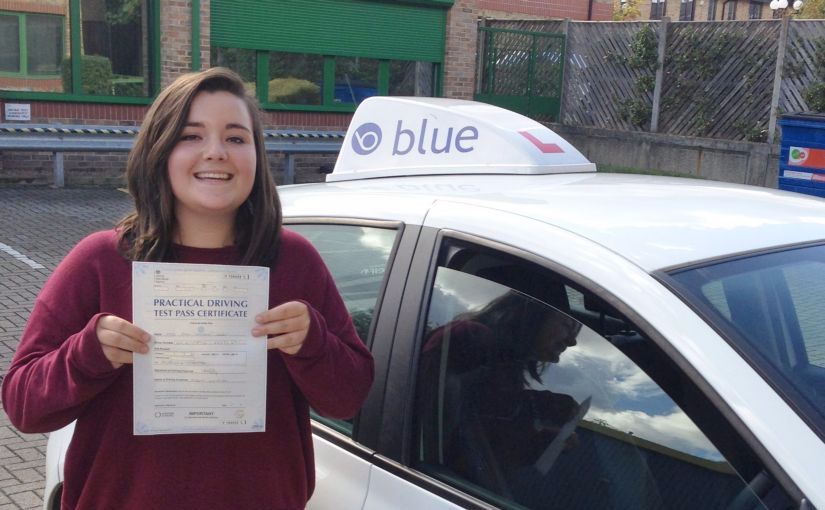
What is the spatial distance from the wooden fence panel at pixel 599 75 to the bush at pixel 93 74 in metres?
8.73

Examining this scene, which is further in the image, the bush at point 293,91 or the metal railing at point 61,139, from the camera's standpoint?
the bush at point 293,91

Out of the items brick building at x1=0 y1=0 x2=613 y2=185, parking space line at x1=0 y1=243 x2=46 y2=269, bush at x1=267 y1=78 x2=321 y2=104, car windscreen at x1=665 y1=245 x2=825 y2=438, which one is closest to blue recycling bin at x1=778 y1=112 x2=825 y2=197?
brick building at x1=0 y1=0 x2=613 y2=185

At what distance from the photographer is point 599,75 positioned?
17156 millimetres

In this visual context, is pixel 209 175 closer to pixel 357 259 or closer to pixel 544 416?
pixel 357 259

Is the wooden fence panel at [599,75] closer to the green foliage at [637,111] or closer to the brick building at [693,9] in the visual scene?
the green foliage at [637,111]

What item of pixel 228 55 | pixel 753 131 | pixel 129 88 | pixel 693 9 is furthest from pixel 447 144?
pixel 693 9

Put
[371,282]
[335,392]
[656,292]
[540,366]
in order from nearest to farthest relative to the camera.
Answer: [656,292]
[335,392]
[540,366]
[371,282]

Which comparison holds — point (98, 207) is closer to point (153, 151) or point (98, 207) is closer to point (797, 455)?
point (153, 151)

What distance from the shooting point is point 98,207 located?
1137 cm

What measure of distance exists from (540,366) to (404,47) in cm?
1395

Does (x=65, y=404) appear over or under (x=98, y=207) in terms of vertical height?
over

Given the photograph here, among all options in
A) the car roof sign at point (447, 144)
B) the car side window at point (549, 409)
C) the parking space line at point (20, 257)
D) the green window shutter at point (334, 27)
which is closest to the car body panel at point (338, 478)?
the car side window at point (549, 409)

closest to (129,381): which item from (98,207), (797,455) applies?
(797,455)

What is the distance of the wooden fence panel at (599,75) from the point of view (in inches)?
648
